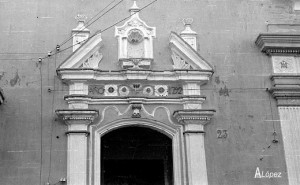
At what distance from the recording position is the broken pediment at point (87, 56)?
13.7 metres

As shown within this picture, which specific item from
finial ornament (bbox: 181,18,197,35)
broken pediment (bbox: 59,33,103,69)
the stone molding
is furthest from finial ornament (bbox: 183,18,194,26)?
the stone molding

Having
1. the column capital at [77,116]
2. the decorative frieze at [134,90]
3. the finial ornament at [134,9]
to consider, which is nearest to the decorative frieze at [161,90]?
the decorative frieze at [134,90]

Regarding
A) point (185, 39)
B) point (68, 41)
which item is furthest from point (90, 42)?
point (185, 39)

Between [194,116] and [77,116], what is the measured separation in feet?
10.1

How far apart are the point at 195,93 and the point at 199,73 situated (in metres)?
0.56

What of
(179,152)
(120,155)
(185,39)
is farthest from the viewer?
(120,155)

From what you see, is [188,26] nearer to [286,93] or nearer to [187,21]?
[187,21]

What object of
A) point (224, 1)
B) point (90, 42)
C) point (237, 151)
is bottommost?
point (237, 151)

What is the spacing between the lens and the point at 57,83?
45.1 feet

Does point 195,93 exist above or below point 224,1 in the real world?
below

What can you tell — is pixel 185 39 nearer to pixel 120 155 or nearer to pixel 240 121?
pixel 240 121

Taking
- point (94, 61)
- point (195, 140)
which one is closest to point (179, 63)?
point (195, 140)

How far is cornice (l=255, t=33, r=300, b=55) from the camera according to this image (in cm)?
1434

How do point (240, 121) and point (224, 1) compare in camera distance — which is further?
point (224, 1)
